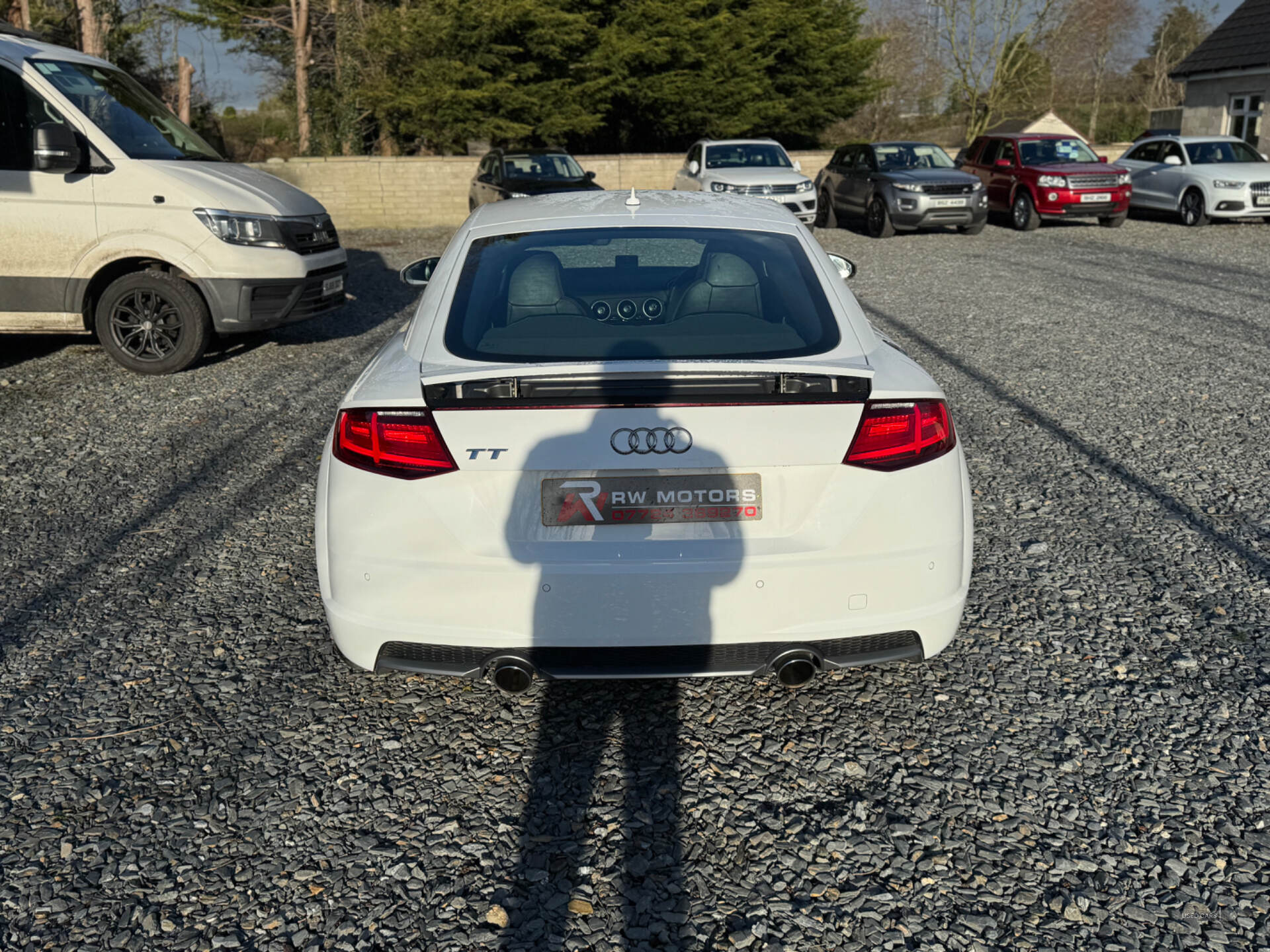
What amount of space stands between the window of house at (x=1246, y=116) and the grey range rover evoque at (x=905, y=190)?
50.6ft

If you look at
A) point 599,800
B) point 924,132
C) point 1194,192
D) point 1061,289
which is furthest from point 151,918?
point 924,132

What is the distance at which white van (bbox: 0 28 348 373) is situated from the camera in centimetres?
844

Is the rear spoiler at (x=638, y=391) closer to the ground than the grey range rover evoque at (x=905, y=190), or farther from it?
closer to the ground

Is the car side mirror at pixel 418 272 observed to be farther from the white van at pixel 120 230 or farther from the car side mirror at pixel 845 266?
the white van at pixel 120 230

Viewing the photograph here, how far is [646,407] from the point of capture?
3.00 metres

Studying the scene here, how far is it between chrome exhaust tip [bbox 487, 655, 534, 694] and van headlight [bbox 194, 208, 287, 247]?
668 cm

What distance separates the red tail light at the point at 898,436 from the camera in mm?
3074

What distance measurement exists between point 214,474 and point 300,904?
412 centimetres

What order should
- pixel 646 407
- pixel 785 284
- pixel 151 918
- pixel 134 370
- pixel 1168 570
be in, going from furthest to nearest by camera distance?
pixel 134 370
pixel 1168 570
pixel 785 284
pixel 646 407
pixel 151 918

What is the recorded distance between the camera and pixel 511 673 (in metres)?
3.14

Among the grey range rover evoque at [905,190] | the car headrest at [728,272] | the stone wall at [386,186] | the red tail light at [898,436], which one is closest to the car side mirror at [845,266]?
the car headrest at [728,272]

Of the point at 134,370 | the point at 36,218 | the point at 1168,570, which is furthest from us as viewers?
the point at 134,370

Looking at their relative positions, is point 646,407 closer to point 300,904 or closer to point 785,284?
point 785,284

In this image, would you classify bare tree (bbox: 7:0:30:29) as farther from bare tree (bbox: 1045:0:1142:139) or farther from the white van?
bare tree (bbox: 1045:0:1142:139)
